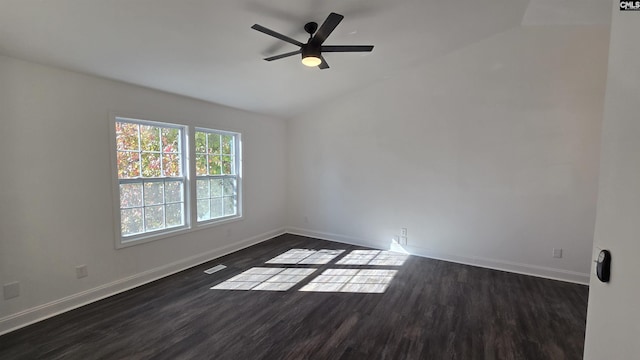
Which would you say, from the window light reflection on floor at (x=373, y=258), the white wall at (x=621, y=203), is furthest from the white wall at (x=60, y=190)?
the white wall at (x=621, y=203)

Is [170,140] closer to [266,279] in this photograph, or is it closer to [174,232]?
[174,232]

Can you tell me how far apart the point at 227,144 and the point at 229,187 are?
716 mm

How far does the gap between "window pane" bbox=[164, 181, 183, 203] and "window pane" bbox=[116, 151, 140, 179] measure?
0.42 meters

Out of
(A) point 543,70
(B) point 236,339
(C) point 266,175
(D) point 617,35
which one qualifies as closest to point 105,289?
(B) point 236,339

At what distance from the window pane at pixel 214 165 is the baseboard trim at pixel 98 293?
120cm

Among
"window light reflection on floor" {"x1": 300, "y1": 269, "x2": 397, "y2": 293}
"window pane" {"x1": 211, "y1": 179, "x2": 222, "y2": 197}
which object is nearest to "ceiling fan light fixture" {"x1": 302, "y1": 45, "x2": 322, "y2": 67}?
"window light reflection on floor" {"x1": 300, "y1": 269, "x2": 397, "y2": 293}

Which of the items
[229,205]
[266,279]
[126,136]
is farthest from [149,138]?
[266,279]

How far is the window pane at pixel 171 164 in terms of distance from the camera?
12.0ft

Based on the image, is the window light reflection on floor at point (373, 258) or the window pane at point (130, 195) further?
the window light reflection on floor at point (373, 258)

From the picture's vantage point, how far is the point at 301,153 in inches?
217

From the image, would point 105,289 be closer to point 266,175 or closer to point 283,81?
point 266,175

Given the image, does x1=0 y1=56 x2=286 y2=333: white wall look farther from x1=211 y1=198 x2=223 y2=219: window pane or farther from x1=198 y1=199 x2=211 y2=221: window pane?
x1=211 y1=198 x2=223 y2=219: window pane

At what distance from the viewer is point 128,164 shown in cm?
328

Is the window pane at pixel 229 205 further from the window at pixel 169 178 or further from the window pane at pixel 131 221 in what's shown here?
the window pane at pixel 131 221
